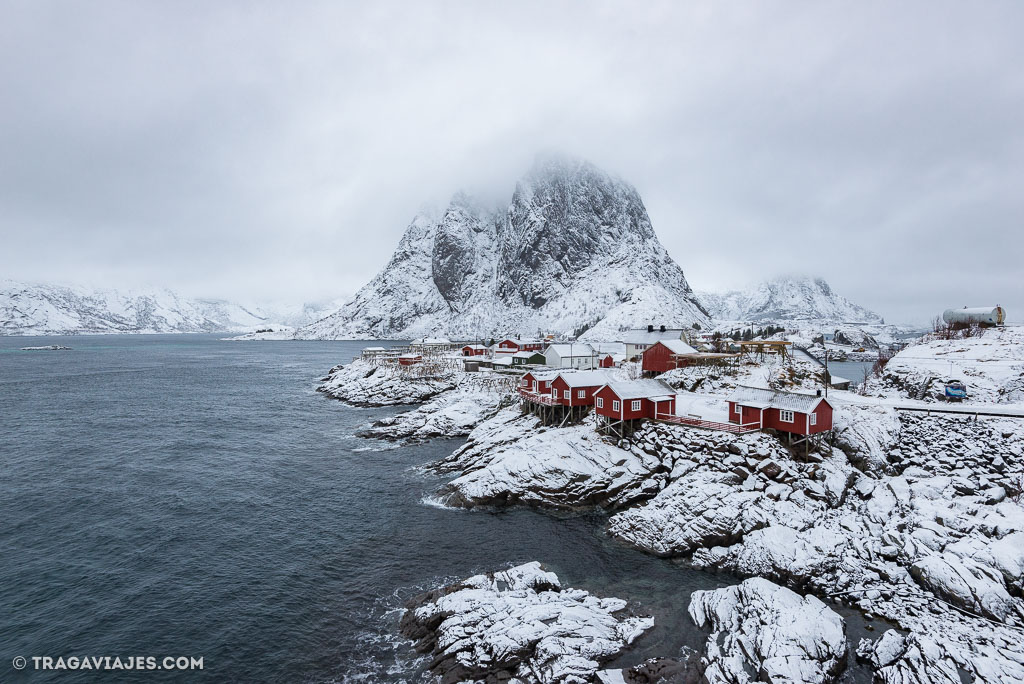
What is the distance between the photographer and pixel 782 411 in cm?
3319

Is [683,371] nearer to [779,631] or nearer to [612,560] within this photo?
[612,560]

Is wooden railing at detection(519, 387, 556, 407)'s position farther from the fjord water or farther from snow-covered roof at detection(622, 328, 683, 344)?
snow-covered roof at detection(622, 328, 683, 344)

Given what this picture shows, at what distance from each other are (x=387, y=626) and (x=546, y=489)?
15.9m

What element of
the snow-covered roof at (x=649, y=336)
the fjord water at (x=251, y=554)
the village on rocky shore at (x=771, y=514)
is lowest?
the fjord water at (x=251, y=554)

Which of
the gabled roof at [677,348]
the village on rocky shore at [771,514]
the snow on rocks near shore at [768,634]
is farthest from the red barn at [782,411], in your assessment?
the gabled roof at [677,348]

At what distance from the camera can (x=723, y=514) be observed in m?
27.8

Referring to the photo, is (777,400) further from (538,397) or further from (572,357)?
(572,357)

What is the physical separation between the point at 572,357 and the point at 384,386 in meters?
31.5

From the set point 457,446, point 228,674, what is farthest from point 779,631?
point 457,446

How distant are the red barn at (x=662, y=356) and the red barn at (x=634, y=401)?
1949cm

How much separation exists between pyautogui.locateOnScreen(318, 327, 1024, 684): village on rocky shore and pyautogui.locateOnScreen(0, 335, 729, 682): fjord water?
5.85ft

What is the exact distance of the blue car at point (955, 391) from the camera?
4169 cm

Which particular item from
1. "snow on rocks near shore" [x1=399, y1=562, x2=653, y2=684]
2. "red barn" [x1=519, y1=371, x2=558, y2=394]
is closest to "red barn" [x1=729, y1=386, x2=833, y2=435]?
"red barn" [x1=519, y1=371, x2=558, y2=394]

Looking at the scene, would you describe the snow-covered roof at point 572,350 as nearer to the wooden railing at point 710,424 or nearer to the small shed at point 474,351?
the small shed at point 474,351
